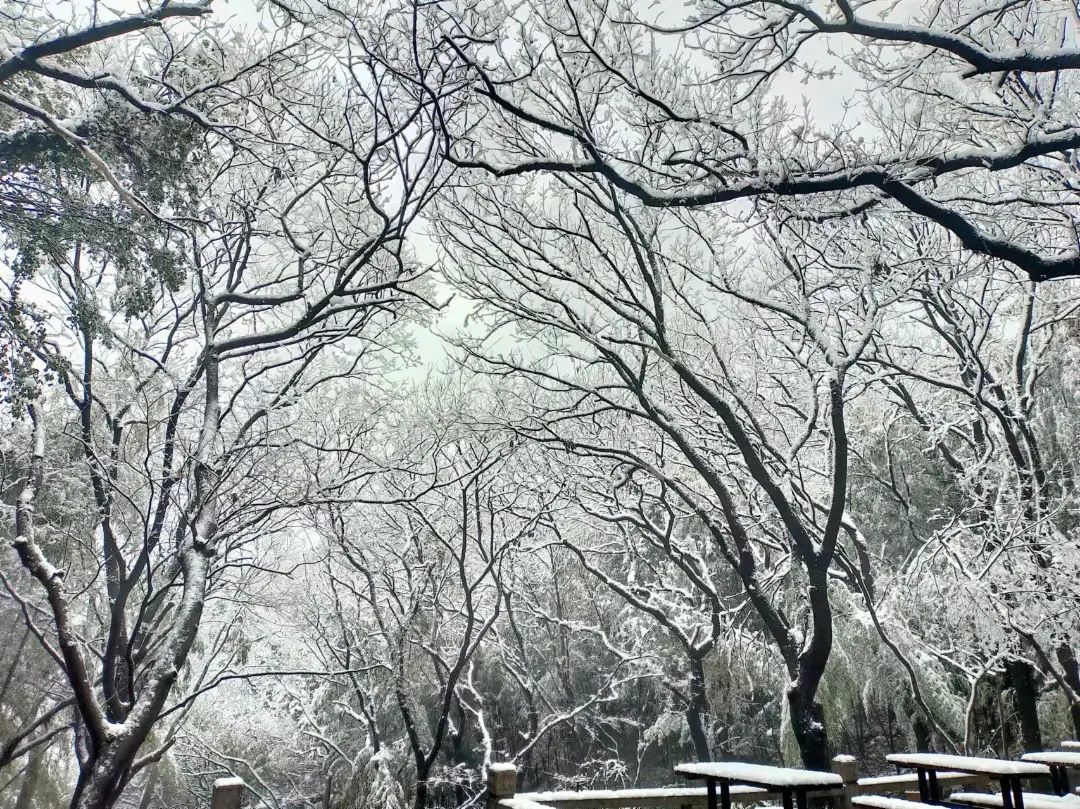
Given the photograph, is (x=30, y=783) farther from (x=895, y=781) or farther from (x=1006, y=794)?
(x=1006, y=794)

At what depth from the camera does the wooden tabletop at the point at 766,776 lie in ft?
10.2

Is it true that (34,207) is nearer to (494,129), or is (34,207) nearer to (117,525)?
(494,129)

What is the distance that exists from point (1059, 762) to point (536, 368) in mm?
5478

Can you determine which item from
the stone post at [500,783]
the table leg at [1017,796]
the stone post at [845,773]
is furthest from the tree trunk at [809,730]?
the stone post at [500,783]

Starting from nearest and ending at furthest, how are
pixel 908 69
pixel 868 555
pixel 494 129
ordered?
pixel 908 69 < pixel 494 129 < pixel 868 555

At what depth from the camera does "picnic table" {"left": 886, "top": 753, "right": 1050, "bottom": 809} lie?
11.9 feet

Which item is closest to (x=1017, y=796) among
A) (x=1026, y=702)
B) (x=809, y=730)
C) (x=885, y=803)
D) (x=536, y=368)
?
(x=885, y=803)

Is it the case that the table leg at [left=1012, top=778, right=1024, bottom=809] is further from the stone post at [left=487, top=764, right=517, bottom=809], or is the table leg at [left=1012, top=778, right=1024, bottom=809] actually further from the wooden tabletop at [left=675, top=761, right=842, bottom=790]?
the stone post at [left=487, top=764, right=517, bottom=809]

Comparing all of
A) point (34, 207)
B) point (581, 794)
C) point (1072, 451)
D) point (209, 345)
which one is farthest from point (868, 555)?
point (34, 207)

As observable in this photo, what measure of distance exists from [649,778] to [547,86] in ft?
41.0

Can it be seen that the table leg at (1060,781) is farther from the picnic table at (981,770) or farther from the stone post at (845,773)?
the stone post at (845,773)

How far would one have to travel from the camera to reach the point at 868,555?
8.51 meters

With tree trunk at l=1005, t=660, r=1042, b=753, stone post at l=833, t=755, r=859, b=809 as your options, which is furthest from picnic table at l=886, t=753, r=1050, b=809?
tree trunk at l=1005, t=660, r=1042, b=753

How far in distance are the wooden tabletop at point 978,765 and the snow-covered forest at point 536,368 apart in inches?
47.8
